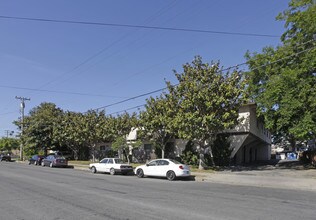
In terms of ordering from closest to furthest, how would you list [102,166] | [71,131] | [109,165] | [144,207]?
1. [144,207]
2. [109,165]
3. [102,166]
4. [71,131]

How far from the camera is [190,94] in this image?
26406 mm

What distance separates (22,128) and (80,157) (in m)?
13.5

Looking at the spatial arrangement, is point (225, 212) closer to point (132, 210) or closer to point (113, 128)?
point (132, 210)

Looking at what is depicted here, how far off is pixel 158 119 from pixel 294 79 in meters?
12.2

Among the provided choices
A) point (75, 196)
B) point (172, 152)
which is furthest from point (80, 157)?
point (75, 196)

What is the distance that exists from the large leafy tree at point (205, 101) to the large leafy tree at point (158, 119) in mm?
1215

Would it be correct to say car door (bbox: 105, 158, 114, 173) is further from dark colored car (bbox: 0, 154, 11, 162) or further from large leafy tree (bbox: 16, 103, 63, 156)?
dark colored car (bbox: 0, 154, 11, 162)

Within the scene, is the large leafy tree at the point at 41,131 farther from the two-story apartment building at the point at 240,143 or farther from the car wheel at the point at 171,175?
the car wheel at the point at 171,175

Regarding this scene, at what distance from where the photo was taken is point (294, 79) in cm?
2570

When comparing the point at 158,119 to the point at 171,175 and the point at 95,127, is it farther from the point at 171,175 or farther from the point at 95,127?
the point at 95,127

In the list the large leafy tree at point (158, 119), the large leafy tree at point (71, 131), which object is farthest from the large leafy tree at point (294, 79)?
the large leafy tree at point (71, 131)

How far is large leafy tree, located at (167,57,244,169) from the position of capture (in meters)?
26.1

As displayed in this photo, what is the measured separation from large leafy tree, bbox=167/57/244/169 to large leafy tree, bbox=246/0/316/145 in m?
2.77

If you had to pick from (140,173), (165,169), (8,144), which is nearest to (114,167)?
(140,173)
